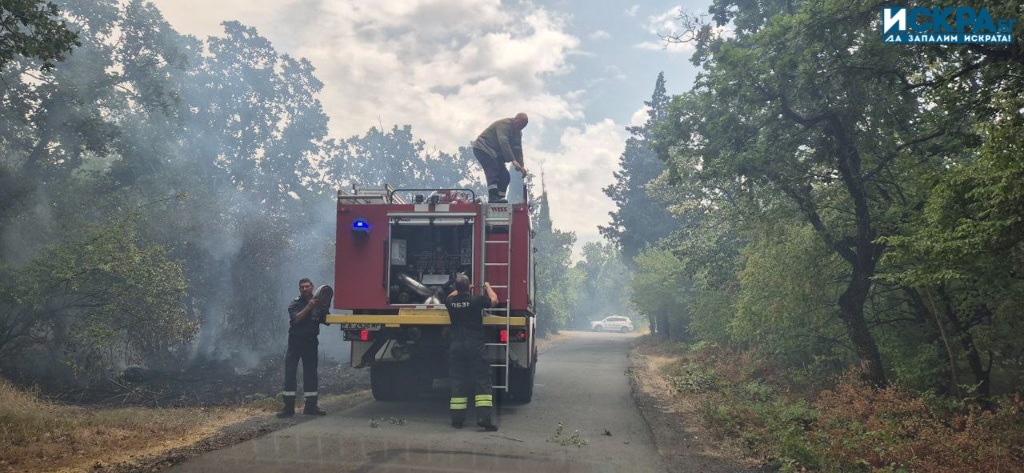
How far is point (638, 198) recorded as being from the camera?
124ft

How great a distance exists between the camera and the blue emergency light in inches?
316

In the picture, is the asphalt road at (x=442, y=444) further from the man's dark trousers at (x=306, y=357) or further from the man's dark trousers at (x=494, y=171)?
the man's dark trousers at (x=494, y=171)

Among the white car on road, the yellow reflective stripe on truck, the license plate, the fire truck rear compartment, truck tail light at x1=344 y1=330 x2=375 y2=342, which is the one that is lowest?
the white car on road

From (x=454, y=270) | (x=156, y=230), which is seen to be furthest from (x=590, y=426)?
(x=156, y=230)

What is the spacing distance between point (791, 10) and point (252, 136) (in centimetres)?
2674

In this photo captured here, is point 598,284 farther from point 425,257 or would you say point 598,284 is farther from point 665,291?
point 425,257

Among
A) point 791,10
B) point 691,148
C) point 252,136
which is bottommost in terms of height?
point 691,148

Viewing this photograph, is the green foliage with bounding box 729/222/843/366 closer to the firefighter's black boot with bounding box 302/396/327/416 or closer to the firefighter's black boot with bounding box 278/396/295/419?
the firefighter's black boot with bounding box 302/396/327/416

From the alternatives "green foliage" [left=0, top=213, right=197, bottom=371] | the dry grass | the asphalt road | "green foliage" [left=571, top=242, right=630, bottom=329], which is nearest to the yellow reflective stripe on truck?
the asphalt road

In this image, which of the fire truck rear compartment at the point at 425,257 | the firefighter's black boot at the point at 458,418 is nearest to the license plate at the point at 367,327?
the fire truck rear compartment at the point at 425,257

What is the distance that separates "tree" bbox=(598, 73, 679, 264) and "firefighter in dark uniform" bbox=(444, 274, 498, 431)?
29.1m

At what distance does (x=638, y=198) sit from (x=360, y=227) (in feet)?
103

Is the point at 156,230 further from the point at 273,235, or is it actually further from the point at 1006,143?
the point at 1006,143

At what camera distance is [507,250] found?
8.20 m
